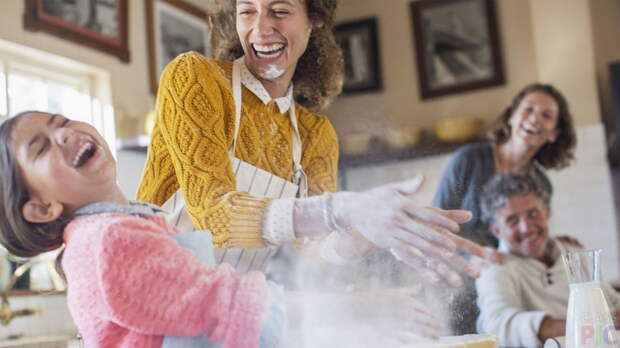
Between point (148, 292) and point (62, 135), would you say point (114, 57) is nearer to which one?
point (62, 135)

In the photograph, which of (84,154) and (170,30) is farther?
(170,30)

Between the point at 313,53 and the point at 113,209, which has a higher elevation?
the point at 313,53

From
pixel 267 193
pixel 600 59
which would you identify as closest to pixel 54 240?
pixel 267 193

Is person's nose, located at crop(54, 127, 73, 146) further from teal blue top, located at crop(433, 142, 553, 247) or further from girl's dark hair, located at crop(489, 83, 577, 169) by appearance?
girl's dark hair, located at crop(489, 83, 577, 169)

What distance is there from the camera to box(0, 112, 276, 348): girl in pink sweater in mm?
552

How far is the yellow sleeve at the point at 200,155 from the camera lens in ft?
2.05

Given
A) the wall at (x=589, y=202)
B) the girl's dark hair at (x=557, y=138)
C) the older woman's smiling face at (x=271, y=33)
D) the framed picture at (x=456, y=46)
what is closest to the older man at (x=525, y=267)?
the girl's dark hair at (x=557, y=138)

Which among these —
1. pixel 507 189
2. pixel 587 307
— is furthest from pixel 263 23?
pixel 507 189

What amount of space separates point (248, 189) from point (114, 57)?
1.15ft

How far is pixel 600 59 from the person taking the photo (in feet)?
10.6

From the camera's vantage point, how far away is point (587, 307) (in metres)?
0.86

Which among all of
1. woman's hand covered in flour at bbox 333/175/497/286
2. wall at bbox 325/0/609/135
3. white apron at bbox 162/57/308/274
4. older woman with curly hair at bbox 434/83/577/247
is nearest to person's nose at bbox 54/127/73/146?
white apron at bbox 162/57/308/274

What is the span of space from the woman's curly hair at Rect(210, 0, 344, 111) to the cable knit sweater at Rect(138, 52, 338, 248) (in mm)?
31

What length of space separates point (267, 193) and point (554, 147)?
1.24 m
